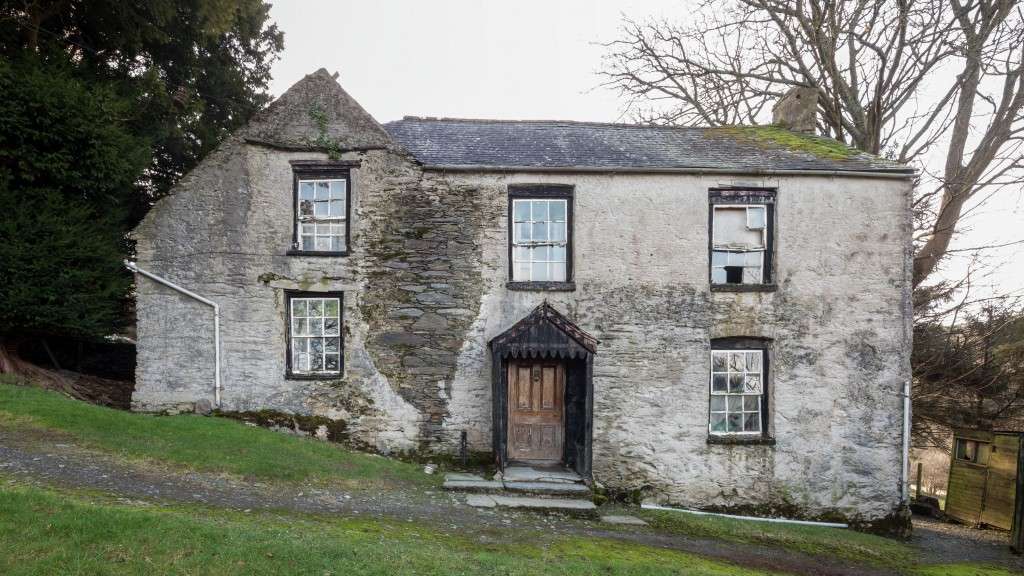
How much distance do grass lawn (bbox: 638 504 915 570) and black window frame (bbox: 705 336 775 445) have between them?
1606 millimetres

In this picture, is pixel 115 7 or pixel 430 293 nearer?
pixel 430 293

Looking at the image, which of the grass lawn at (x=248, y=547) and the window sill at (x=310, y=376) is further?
the window sill at (x=310, y=376)

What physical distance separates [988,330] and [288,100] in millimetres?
18741

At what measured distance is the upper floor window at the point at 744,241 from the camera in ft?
38.7

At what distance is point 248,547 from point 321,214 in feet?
23.8

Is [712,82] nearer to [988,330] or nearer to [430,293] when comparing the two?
[988,330]

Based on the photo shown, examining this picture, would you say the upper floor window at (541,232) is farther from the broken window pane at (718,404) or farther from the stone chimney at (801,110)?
the stone chimney at (801,110)

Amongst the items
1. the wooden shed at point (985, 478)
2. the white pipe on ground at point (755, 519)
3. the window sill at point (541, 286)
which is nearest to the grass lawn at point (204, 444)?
the window sill at point (541, 286)

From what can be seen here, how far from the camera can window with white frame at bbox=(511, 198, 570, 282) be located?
11.7 m

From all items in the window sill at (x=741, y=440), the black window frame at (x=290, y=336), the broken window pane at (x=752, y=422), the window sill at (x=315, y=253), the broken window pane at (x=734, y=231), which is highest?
the broken window pane at (x=734, y=231)

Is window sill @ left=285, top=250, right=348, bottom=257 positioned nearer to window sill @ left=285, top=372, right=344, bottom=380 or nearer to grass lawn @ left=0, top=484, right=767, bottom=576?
window sill @ left=285, top=372, right=344, bottom=380

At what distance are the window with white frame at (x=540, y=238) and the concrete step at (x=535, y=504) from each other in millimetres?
4251

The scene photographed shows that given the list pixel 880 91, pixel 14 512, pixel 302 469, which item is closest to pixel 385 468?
pixel 302 469

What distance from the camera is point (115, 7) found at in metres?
13.6
